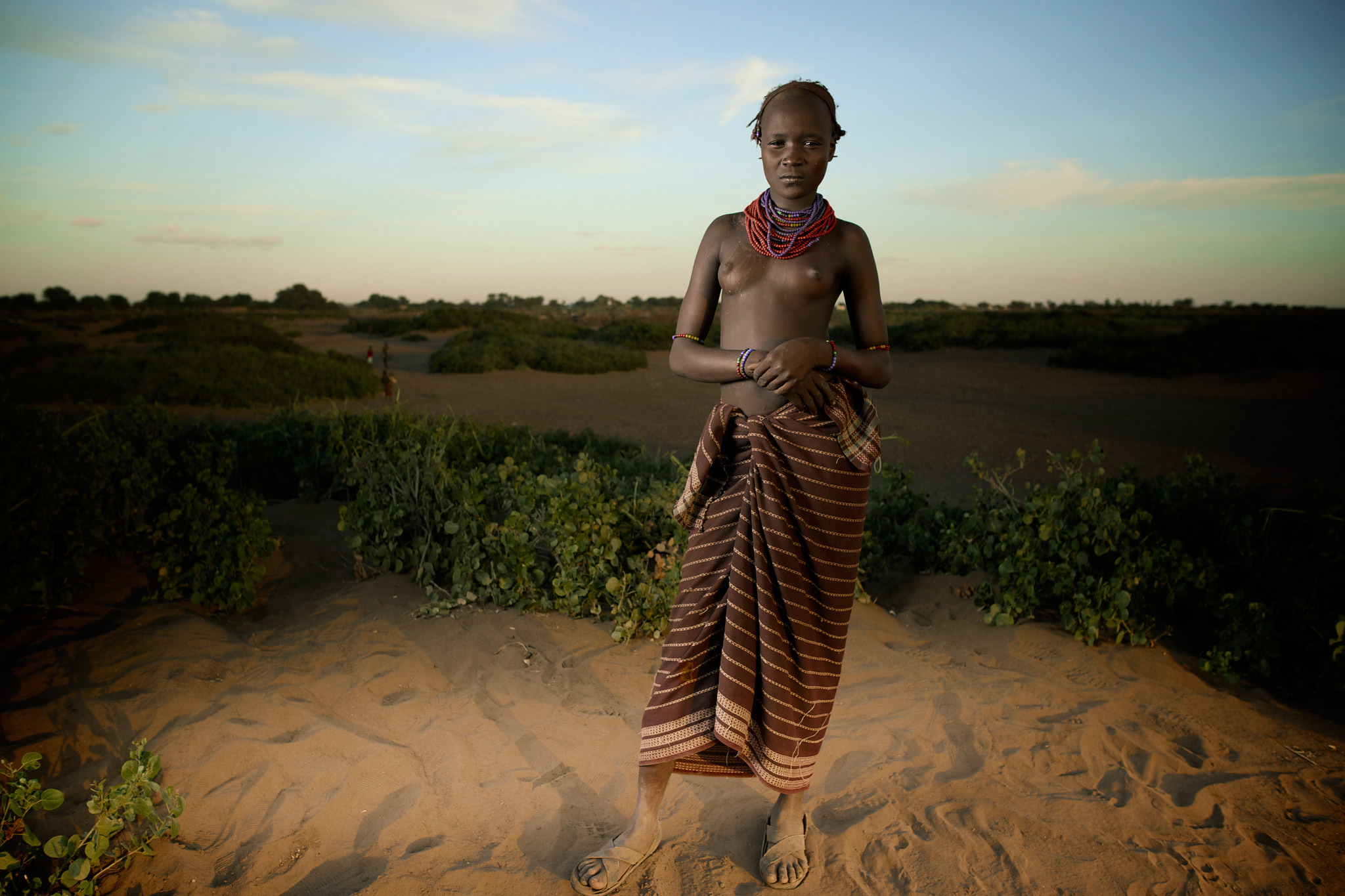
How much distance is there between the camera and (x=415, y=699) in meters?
3.14

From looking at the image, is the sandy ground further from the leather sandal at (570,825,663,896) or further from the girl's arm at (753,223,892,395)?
the girl's arm at (753,223,892,395)

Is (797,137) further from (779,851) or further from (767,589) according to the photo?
(779,851)

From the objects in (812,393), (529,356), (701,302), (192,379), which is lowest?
(192,379)

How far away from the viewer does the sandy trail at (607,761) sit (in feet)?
7.22

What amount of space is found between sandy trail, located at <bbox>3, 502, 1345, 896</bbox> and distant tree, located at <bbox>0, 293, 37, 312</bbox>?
16007mm

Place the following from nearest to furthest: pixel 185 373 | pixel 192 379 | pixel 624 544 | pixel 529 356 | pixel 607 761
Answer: pixel 607 761
pixel 624 544
pixel 192 379
pixel 185 373
pixel 529 356

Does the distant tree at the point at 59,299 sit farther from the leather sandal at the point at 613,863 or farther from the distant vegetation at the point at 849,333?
the leather sandal at the point at 613,863

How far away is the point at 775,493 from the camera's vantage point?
1.99 meters

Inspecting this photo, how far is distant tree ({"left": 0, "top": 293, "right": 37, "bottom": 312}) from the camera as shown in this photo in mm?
15252

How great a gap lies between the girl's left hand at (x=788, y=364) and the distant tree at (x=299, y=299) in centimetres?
3523

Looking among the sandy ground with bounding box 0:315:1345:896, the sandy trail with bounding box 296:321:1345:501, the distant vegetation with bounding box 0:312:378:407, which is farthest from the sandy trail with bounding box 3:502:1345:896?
the distant vegetation with bounding box 0:312:378:407

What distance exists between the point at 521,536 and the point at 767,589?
1.96 meters

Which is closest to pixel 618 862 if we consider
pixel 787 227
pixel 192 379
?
pixel 787 227

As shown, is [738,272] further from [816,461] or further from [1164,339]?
[1164,339]
